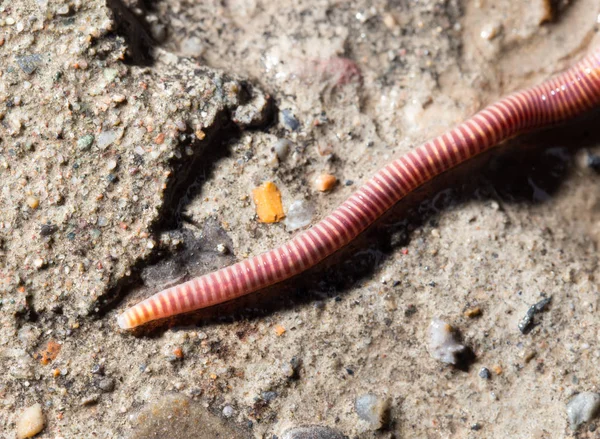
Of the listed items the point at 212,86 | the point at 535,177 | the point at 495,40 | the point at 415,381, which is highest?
the point at 212,86

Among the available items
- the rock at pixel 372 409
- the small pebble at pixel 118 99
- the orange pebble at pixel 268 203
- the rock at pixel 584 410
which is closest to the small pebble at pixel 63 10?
the small pebble at pixel 118 99

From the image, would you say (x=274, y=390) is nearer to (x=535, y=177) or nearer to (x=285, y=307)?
(x=285, y=307)

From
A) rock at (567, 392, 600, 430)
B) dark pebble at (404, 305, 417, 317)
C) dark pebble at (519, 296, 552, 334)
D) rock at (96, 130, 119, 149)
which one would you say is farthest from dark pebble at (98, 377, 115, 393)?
rock at (567, 392, 600, 430)

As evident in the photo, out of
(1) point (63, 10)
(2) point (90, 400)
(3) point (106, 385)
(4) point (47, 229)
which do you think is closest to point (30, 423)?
(2) point (90, 400)

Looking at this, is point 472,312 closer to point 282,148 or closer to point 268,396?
point 268,396

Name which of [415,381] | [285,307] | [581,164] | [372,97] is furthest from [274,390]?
[581,164]

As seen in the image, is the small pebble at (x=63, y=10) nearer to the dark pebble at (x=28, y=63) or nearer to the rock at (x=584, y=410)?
the dark pebble at (x=28, y=63)
